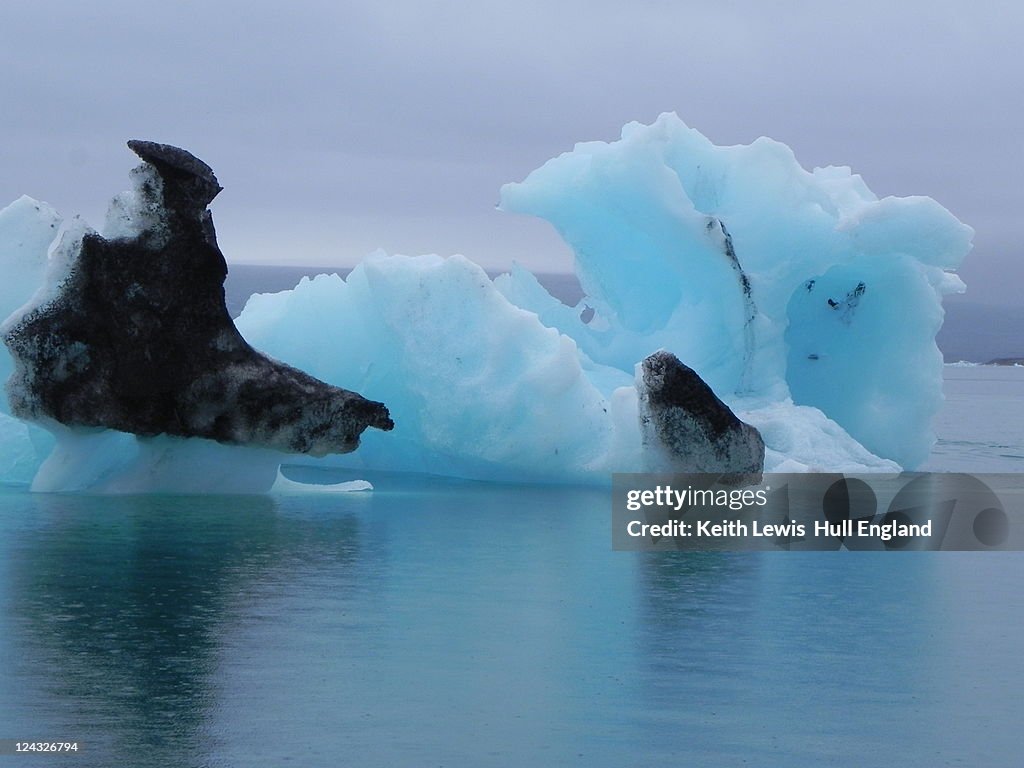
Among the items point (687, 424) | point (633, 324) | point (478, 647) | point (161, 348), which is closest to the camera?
point (478, 647)

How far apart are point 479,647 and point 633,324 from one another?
31.5 feet

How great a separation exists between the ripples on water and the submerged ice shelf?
2329 mm

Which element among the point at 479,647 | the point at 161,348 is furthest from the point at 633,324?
the point at 479,647

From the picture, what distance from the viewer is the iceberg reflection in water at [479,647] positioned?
5.36 metres

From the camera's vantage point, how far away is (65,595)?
7.59m

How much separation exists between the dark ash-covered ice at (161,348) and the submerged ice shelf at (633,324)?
52cm

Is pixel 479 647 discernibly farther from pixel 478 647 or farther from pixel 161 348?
pixel 161 348

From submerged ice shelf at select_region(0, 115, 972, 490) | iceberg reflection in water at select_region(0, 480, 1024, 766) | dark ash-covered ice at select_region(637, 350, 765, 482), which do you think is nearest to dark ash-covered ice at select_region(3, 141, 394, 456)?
submerged ice shelf at select_region(0, 115, 972, 490)

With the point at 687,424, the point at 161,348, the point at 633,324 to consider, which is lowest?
the point at 687,424

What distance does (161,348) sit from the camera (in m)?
10.9

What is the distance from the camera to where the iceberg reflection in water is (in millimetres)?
5359

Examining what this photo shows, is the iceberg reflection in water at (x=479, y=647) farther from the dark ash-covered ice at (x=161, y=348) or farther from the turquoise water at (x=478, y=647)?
the dark ash-covered ice at (x=161, y=348)

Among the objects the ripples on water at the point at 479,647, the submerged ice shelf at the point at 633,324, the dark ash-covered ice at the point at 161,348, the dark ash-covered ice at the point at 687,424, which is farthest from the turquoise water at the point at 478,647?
the submerged ice shelf at the point at 633,324

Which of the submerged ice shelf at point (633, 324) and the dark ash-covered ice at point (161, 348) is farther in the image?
the submerged ice shelf at point (633, 324)
